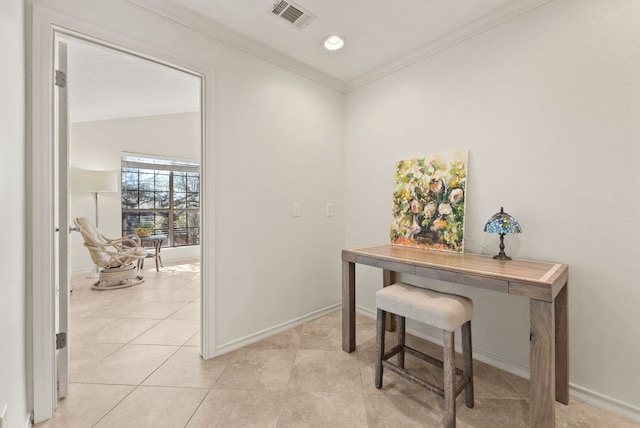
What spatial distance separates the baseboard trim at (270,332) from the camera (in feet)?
6.93

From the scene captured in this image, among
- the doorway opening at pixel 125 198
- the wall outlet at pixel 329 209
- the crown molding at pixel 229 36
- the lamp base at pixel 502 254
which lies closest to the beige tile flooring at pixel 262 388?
the doorway opening at pixel 125 198

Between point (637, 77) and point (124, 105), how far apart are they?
576 cm

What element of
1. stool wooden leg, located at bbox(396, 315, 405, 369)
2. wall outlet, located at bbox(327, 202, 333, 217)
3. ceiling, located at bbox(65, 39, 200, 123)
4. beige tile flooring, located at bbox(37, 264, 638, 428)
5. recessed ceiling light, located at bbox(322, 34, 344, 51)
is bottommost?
beige tile flooring, located at bbox(37, 264, 638, 428)

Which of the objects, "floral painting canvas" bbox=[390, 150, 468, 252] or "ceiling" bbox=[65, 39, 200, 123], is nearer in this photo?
"floral painting canvas" bbox=[390, 150, 468, 252]

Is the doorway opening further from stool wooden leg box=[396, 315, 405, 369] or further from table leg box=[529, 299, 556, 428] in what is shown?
table leg box=[529, 299, 556, 428]

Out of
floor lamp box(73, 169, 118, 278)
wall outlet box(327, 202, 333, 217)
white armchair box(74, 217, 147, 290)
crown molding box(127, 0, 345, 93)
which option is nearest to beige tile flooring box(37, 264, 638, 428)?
wall outlet box(327, 202, 333, 217)

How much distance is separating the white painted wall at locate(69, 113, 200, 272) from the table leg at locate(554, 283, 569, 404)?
20.3 feet

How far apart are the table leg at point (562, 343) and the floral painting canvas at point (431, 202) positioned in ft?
2.05

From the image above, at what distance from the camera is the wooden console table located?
1199 mm

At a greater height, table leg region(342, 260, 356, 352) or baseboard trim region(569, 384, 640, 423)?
table leg region(342, 260, 356, 352)

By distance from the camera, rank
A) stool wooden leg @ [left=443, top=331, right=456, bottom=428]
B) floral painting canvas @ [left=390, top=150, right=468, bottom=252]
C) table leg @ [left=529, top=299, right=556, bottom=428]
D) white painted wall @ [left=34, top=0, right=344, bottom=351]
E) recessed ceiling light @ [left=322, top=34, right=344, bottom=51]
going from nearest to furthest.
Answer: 1. table leg @ [left=529, top=299, right=556, bottom=428]
2. stool wooden leg @ [left=443, top=331, right=456, bottom=428]
3. white painted wall @ [left=34, top=0, right=344, bottom=351]
4. floral painting canvas @ [left=390, top=150, right=468, bottom=252]
5. recessed ceiling light @ [left=322, top=34, right=344, bottom=51]

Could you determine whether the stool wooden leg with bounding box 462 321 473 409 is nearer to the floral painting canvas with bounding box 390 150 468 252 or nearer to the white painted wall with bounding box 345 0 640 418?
the white painted wall with bounding box 345 0 640 418

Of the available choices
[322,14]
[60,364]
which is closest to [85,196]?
[60,364]
